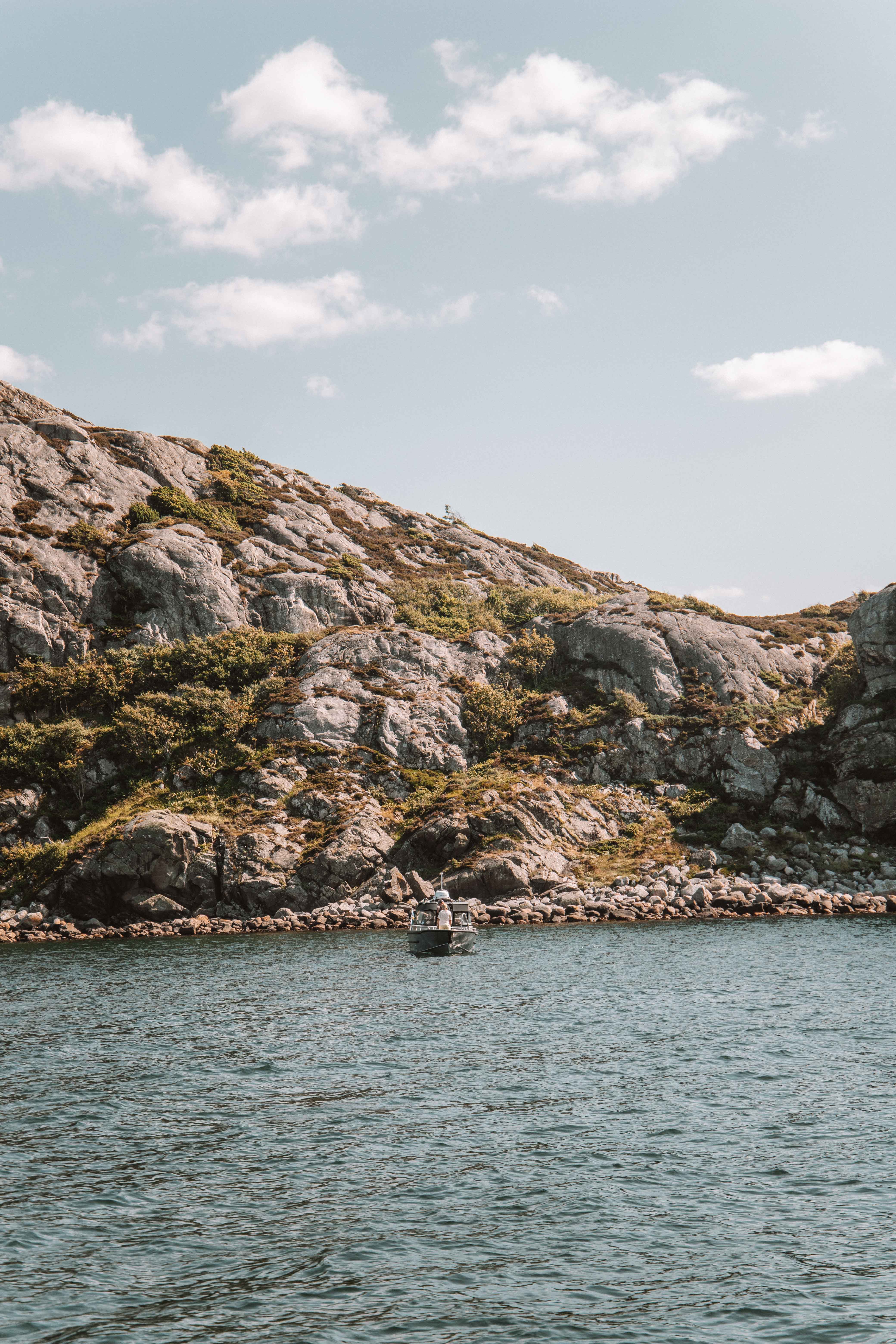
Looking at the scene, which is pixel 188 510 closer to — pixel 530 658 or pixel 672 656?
pixel 530 658

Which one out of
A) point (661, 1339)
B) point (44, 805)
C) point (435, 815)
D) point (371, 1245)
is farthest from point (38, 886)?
point (661, 1339)

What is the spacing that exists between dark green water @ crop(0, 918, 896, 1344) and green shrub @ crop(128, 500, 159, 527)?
248ft

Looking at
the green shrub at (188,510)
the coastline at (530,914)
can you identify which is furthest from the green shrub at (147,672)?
the coastline at (530,914)

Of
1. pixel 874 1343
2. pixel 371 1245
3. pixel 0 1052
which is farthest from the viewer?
pixel 0 1052

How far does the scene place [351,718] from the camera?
79125 mm

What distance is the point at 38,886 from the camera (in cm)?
6456

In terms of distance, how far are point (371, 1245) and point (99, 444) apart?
11122 cm

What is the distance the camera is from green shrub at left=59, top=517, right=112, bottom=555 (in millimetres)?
94750

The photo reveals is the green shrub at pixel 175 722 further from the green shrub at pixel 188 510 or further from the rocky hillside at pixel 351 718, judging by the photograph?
the green shrub at pixel 188 510

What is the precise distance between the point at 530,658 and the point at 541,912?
35.7 metres

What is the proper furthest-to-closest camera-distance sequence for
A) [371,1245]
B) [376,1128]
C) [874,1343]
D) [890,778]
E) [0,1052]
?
1. [890,778]
2. [0,1052]
3. [376,1128]
4. [371,1245]
5. [874,1343]

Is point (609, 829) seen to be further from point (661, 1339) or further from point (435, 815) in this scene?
point (661, 1339)

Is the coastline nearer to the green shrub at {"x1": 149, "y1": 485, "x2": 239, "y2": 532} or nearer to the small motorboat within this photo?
the small motorboat

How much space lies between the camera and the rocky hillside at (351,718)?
215 ft
